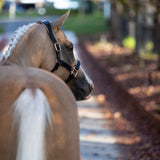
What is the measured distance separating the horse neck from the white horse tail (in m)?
0.72

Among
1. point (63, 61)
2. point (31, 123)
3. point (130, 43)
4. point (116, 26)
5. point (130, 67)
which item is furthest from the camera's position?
point (116, 26)

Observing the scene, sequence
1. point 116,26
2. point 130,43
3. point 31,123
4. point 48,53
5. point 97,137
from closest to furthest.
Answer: point 31,123 < point 48,53 < point 97,137 < point 130,43 < point 116,26

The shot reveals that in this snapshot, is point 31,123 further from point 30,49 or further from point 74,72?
point 74,72

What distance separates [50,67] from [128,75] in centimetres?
907

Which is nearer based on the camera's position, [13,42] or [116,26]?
[13,42]

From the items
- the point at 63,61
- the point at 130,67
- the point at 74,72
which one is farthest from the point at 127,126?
the point at 130,67

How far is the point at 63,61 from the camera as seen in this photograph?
12.5ft

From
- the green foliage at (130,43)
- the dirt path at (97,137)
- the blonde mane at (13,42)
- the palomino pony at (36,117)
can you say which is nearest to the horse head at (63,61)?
the blonde mane at (13,42)

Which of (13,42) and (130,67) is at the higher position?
(13,42)

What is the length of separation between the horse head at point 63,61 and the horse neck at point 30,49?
0.09 metres

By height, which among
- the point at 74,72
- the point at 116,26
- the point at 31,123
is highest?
the point at 31,123

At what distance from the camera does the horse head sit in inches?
147

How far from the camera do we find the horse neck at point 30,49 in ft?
11.2

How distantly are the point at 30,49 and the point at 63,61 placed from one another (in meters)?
0.41
